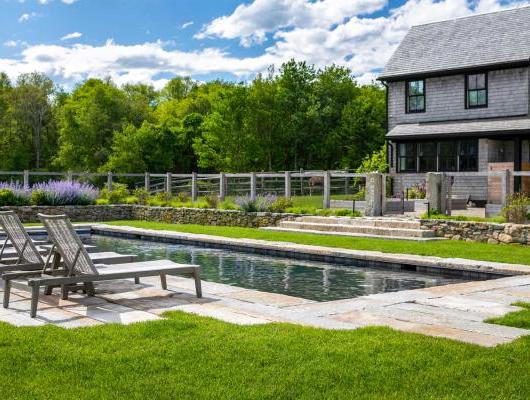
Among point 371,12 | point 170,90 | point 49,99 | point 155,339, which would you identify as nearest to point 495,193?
point 155,339

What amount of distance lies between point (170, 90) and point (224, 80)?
45.3 feet

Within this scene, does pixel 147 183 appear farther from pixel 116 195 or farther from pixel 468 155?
pixel 468 155

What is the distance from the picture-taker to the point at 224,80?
79.8m

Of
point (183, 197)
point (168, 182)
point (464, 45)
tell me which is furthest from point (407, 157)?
point (168, 182)

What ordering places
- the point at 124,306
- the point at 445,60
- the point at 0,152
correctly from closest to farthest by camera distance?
the point at 124,306
the point at 445,60
the point at 0,152

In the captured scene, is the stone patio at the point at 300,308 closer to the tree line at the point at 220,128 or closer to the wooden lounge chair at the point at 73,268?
the wooden lounge chair at the point at 73,268

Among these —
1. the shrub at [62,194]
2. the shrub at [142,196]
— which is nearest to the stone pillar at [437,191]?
the shrub at [142,196]

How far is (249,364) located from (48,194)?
73.6ft

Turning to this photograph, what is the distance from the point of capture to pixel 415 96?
29.1 metres

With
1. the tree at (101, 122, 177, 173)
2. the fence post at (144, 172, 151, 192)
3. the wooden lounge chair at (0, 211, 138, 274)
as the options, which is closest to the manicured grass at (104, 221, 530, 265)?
the wooden lounge chair at (0, 211, 138, 274)

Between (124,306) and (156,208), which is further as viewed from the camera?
(156,208)

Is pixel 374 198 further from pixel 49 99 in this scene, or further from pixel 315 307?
pixel 49 99

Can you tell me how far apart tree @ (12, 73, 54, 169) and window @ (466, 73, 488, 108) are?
47.3 m

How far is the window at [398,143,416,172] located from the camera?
2861 centimetres
